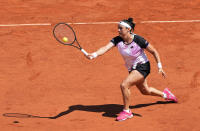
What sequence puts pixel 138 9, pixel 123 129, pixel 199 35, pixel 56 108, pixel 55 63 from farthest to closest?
pixel 138 9
pixel 199 35
pixel 55 63
pixel 56 108
pixel 123 129

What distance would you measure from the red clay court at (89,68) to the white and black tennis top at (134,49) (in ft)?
3.86

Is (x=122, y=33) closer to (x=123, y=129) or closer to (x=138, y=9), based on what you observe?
(x=123, y=129)

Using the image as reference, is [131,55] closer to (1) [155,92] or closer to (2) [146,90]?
(2) [146,90]

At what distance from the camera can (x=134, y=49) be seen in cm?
919

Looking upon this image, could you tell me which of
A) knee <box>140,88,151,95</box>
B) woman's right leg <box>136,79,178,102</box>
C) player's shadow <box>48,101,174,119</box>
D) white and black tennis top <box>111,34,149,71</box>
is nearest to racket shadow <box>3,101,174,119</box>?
player's shadow <box>48,101,174,119</box>

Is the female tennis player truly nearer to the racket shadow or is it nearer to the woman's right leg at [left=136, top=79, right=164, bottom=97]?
the woman's right leg at [left=136, top=79, right=164, bottom=97]

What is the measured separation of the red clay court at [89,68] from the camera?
31.1ft

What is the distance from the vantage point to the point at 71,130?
9047 mm

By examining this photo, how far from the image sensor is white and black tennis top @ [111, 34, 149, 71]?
362 inches

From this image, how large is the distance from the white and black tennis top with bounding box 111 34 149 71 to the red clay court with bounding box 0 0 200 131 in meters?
1.18

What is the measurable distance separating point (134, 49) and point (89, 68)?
299 centimetres

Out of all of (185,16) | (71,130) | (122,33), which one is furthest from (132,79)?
(185,16)

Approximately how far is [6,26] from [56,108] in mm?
5245

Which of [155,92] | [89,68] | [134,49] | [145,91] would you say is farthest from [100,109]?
[89,68]
